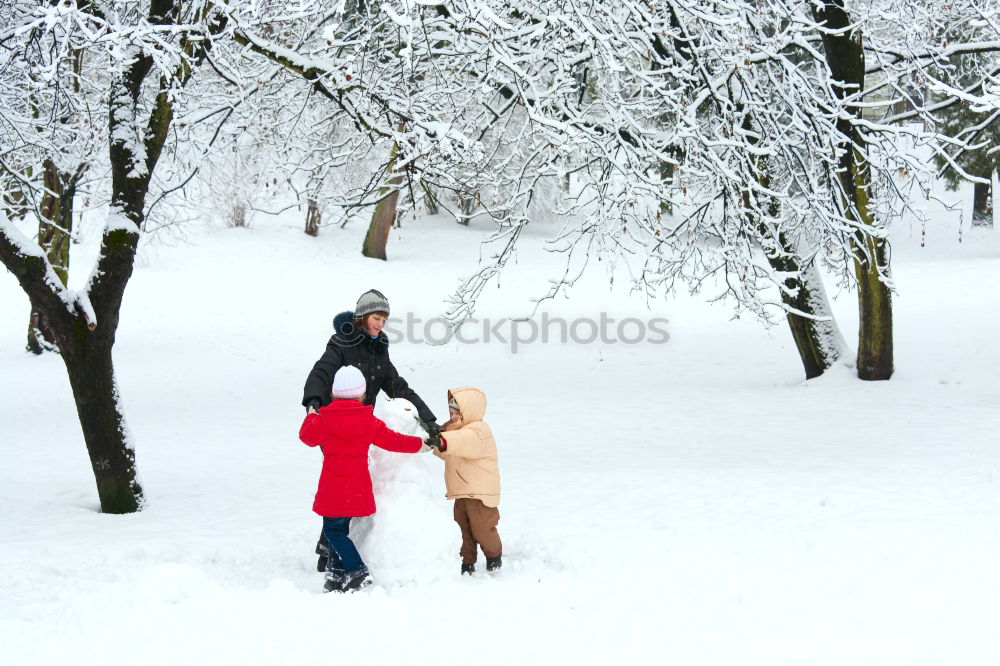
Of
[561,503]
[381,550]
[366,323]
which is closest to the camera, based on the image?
[381,550]

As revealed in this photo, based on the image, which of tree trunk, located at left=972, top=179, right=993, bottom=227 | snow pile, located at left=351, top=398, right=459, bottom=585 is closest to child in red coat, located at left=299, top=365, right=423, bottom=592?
snow pile, located at left=351, top=398, right=459, bottom=585

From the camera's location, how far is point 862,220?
32.7 feet

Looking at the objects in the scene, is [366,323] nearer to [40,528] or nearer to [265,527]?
[265,527]

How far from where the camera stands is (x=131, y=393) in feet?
43.4

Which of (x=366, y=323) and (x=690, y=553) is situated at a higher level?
(x=366, y=323)

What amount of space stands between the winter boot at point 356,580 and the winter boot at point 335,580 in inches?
0.6

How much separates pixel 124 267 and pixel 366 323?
2638 mm

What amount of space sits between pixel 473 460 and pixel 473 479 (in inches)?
4.2

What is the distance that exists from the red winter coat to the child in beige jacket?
1.40ft

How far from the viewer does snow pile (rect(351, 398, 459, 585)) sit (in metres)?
4.70

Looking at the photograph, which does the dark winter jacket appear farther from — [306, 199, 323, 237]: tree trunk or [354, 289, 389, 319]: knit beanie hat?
[306, 199, 323, 237]: tree trunk

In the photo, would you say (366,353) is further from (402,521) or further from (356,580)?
(356,580)

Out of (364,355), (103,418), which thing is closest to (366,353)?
(364,355)

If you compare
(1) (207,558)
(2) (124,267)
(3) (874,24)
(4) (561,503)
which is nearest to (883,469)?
(4) (561,503)
